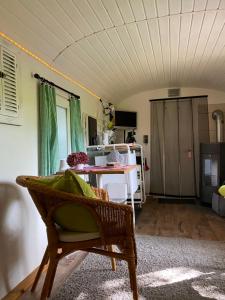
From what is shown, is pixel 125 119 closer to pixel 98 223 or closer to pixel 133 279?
pixel 98 223

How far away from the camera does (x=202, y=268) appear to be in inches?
83.7

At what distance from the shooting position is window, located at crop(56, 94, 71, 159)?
3.00m

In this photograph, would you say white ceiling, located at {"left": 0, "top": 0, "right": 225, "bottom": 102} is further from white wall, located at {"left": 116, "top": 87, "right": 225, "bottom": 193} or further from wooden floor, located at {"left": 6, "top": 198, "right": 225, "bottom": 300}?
wooden floor, located at {"left": 6, "top": 198, "right": 225, "bottom": 300}

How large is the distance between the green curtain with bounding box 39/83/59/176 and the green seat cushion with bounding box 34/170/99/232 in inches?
30.8

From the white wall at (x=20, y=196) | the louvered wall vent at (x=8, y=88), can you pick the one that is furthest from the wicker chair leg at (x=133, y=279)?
the louvered wall vent at (x=8, y=88)

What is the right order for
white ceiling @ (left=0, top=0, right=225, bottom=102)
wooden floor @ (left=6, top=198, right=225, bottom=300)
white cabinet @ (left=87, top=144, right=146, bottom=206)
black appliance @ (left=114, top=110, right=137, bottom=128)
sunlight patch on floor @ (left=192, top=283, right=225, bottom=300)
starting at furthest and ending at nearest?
black appliance @ (left=114, top=110, right=137, bottom=128)
white cabinet @ (left=87, top=144, right=146, bottom=206)
wooden floor @ (left=6, top=198, right=225, bottom=300)
white ceiling @ (left=0, top=0, right=225, bottom=102)
sunlight patch on floor @ (left=192, top=283, right=225, bottom=300)

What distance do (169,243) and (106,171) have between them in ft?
3.67

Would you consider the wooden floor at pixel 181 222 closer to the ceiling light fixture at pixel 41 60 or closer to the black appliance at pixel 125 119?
the black appliance at pixel 125 119

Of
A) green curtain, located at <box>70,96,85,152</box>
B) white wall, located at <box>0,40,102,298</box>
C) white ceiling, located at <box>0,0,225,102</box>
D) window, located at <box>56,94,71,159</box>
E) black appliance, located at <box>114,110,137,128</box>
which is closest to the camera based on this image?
white wall, located at <box>0,40,102,298</box>

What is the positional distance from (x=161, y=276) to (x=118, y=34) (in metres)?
2.29

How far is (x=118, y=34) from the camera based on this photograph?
2.55 meters

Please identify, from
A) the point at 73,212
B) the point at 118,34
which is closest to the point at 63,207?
the point at 73,212

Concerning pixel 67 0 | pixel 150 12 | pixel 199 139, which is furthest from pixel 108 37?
pixel 199 139

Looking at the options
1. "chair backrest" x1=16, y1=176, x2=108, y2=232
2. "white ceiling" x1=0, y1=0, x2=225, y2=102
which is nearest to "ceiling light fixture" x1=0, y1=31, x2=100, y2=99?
"white ceiling" x1=0, y1=0, x2=225, y2=102
